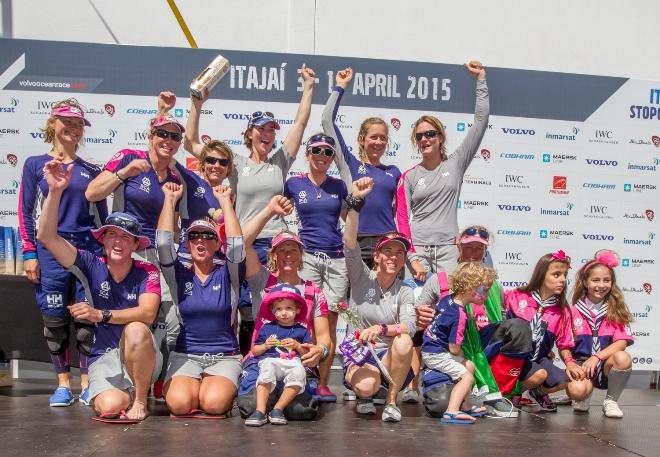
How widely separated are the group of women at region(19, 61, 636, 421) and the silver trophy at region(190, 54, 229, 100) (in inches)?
3.3

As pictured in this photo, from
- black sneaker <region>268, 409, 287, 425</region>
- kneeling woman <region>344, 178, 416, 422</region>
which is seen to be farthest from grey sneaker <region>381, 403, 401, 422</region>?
black sneaker <region>268, 409, 287, 425</region>

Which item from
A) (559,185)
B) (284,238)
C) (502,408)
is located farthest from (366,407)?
(559,185)

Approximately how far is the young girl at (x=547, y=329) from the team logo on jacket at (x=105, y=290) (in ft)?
8.71

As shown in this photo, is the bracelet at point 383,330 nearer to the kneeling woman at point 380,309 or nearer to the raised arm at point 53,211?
the kneeling woman at point 380,309

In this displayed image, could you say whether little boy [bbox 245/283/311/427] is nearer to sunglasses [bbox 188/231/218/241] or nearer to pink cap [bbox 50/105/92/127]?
sunglasses [bbox 188/231/218/241]

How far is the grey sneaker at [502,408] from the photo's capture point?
4859 mm

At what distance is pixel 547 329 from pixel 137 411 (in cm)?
271

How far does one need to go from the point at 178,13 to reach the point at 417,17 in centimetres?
223

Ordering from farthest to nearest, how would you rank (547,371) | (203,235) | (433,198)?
(433,198) → (547,371) → (203,235)

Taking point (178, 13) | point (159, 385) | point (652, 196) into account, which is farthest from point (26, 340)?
point (652, 196)

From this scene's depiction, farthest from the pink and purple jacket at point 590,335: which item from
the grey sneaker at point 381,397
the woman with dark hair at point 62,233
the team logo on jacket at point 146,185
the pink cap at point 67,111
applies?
the pink cap at point 67,111

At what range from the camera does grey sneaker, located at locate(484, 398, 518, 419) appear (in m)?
4.86

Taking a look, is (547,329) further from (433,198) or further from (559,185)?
(559,185)

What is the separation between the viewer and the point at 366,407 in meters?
4.77
